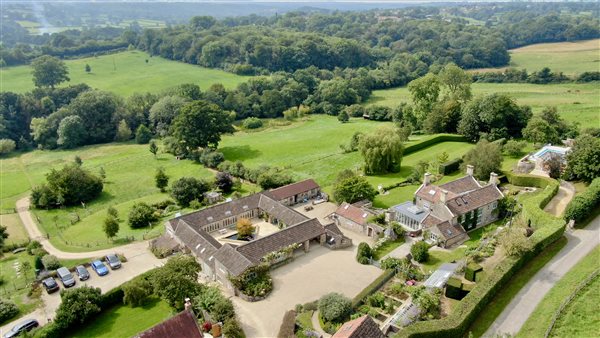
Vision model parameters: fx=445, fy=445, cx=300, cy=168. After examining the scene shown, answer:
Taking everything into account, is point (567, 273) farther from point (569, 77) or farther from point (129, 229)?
point (569, 77)

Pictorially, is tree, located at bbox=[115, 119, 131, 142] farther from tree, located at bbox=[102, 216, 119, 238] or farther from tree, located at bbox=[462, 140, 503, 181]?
tree, located at bbox=[462, 140, 503, 181]

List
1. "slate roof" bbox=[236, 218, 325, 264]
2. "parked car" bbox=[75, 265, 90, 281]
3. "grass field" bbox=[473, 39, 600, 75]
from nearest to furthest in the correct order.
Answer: "slate roof" bbox=[236, 218, 325, 264] < "parked car" bbox=[75, 265, 90, 281] < "grass field" bbox=[473, 39, 600, 75]

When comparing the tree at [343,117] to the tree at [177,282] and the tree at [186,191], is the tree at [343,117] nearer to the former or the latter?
the tree at [186,191]

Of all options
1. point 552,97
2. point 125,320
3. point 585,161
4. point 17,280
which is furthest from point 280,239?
point 552,97

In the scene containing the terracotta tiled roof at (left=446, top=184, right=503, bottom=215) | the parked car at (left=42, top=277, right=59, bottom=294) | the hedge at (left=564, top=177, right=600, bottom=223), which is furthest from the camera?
the terracotta tiled roof at (left=446, top=184, right=503, bottom=215)

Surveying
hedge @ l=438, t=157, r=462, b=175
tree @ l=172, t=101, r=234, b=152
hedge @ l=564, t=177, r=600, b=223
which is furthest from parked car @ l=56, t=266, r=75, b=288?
hedge @ l=564, t=177, r=600, b=223

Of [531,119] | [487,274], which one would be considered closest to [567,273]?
[487,274]

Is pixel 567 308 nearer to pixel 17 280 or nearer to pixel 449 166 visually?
pixel 449 166
